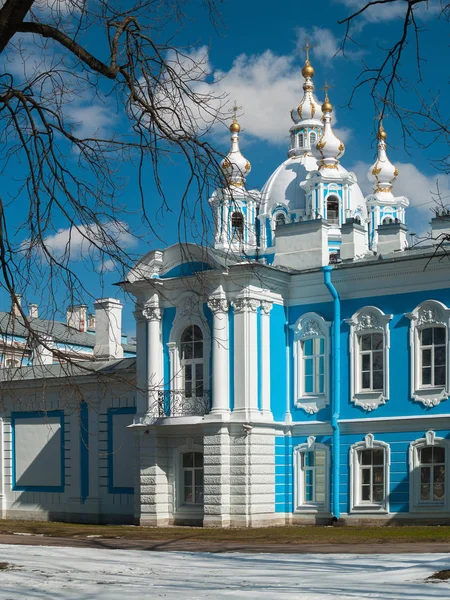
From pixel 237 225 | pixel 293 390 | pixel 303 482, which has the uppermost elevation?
pixel 237 225

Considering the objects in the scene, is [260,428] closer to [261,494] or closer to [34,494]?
[261,494]

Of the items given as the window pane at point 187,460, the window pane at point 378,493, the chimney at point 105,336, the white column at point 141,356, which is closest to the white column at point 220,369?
the window pane at point 187,460

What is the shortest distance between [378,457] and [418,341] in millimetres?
2631

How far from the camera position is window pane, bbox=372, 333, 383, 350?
23.3 metres

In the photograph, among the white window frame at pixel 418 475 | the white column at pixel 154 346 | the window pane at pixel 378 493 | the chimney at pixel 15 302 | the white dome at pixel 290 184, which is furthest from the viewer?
the white dome at pixel 290 184

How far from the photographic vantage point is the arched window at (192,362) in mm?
24234

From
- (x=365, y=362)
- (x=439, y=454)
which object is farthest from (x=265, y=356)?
(x=439, y=454)

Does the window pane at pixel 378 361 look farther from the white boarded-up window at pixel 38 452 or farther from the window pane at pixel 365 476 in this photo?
the white boarded-up window at pixel 38 452

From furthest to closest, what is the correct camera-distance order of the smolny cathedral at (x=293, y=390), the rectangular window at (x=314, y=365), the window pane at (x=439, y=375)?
1. the rectangular window at (x=314, y=365)
2. the smolny cathedral at (x=293, y=390)
3. the window pane at (x=439, y=375)

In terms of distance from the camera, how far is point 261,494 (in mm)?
23297

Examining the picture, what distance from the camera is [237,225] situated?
9859 mm

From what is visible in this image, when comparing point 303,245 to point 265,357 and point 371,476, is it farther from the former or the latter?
point 371,476

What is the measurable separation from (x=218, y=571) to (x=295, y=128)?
34138 mm

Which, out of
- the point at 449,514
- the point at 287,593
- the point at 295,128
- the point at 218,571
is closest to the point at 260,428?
the point at 449,514
